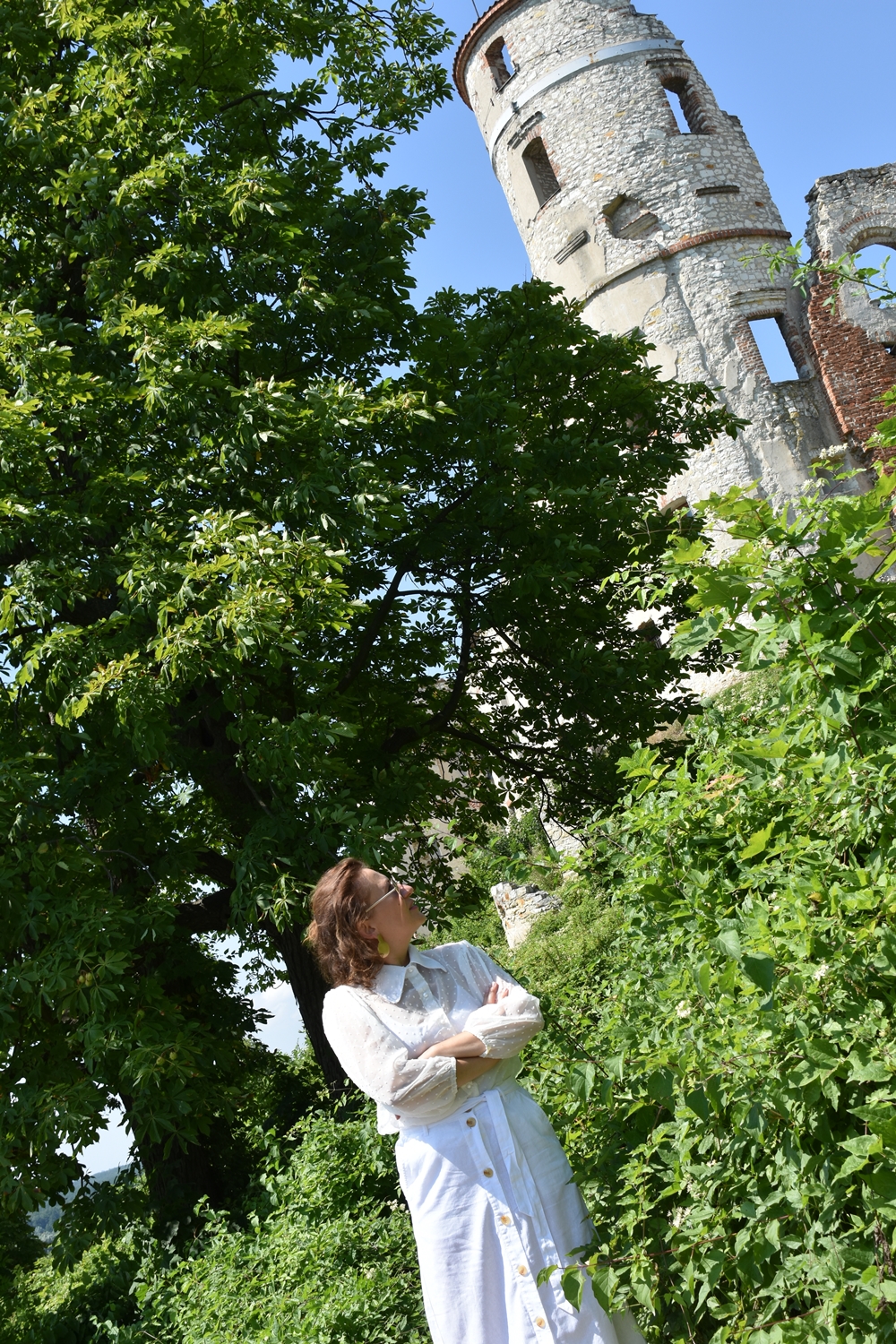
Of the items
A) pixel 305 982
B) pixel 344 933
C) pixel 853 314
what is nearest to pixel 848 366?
pixel 853 314

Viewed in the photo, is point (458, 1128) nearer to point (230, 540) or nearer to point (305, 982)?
point (230, 540)

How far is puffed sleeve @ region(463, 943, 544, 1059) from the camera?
2.62 m

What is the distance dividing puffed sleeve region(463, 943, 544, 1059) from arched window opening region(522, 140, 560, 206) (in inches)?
769

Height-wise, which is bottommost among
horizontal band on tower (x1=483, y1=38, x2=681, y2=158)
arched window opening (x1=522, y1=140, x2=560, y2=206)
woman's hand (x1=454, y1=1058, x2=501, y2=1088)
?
woman's hand (x1=454, y1=1058, x2=501, y2=1088)

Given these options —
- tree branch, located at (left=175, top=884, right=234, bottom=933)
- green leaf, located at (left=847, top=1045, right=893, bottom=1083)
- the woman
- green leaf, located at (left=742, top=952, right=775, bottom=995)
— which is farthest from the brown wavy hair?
tree branch, located at (left=175, top=884, right=234, bottom=933)

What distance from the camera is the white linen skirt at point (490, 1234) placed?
2.49m

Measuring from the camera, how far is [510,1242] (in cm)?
252

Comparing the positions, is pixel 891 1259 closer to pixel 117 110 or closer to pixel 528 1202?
pixel 528 1202

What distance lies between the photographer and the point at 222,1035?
24.3 ft

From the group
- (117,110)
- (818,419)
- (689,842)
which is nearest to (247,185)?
(117,110)

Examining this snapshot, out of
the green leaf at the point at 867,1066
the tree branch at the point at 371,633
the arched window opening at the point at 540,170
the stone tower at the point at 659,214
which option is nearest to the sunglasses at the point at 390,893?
the green leaf at the point at 867,1066

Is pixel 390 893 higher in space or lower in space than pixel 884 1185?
higher

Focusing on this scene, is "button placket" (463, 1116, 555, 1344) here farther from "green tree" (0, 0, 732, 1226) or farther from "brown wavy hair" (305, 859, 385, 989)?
"green tree" (0, 0, 732, 1226)

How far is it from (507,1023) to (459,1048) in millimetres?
146
